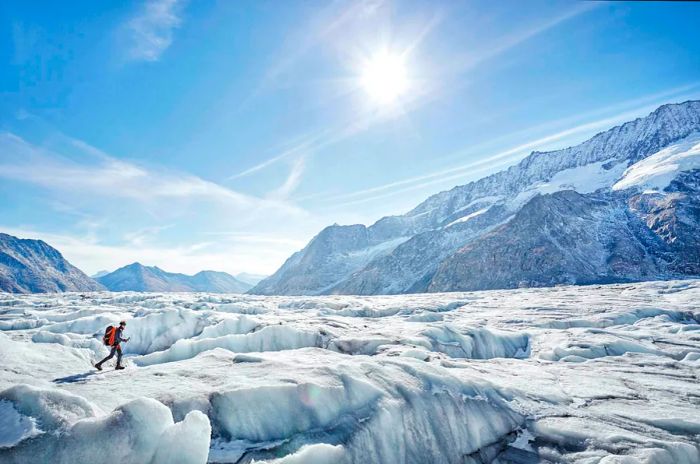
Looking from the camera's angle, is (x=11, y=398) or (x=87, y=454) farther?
(x=11, y=398)

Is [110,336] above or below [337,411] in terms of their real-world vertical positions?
above

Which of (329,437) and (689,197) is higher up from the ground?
(689,197)

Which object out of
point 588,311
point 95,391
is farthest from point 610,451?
point 588,311

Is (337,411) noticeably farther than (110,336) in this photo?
No

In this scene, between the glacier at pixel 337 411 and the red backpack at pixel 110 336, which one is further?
the red backpack at pixel 110 336

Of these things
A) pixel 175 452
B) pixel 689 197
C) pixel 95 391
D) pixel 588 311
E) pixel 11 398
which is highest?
pixel 689 197

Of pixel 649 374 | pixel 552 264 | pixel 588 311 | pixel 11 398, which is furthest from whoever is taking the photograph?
pixel 552 264

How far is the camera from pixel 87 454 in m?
6.67

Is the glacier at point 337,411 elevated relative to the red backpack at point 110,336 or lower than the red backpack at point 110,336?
lower

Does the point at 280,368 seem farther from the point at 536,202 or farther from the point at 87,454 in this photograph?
the point at 536,202

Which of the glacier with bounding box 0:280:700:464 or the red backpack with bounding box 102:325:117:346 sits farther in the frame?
the red backpack with bounding box 102:325:117:346

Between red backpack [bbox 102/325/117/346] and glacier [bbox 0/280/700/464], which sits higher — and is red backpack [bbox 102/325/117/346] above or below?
above

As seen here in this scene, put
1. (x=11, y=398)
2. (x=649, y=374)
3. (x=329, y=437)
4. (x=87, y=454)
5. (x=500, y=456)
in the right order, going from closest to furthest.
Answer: (x=87, y=454) < (x=11, y=398) < (x=329, y=437) < (x=500, y=456) < (x=649, y=374)

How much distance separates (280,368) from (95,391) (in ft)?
17.2
